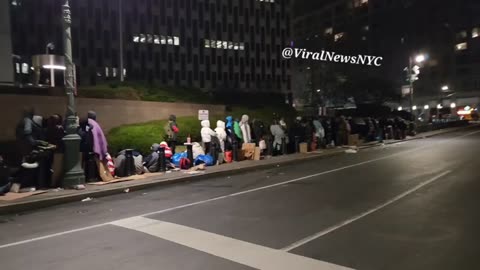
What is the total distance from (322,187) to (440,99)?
90.1m

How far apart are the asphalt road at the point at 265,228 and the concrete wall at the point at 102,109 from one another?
6.45 m

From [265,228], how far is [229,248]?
1247 mm

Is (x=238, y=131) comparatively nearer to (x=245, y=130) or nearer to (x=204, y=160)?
(x=245, y=130)

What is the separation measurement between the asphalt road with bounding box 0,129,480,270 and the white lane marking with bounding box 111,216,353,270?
0.01 metres

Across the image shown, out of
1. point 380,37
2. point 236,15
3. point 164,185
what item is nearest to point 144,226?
point 164,185

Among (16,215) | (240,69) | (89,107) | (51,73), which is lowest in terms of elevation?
(16,215)

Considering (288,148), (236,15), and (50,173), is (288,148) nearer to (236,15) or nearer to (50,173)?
(50,173)

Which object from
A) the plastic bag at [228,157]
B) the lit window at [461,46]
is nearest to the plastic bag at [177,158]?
the plastic bag at [228,157]

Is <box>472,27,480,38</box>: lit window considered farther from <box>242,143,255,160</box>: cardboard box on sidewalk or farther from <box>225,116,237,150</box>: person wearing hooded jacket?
<box>225,116,237,150</box>: person wearing hooded jacket

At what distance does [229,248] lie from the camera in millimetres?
6586

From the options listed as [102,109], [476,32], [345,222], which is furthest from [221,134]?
[476,32]

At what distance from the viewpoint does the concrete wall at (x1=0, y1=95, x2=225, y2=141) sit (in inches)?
617

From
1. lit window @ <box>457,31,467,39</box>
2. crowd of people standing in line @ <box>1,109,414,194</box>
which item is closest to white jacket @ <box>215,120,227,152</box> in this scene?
crowd of people standing in line @ <box>1,109,414,194</box>

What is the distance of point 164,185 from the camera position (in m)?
13.4
